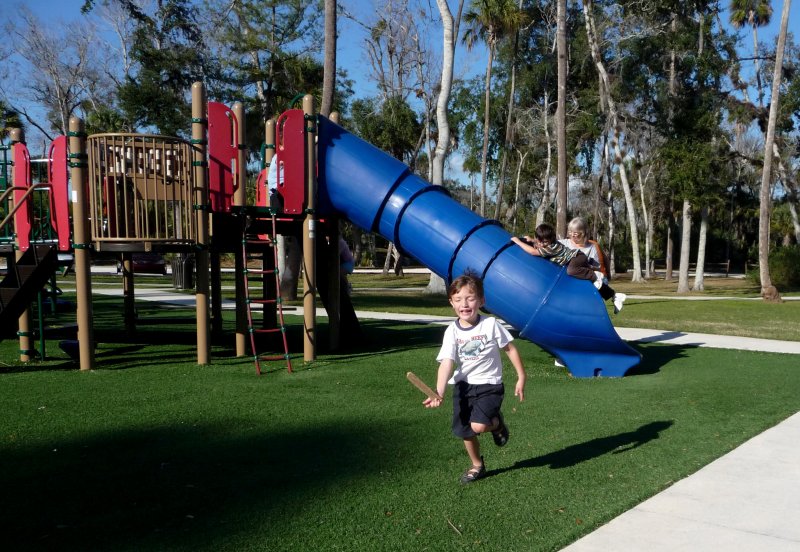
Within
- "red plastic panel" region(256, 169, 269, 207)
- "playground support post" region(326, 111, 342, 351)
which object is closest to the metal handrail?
"red plastic panel" region(256, 169, 269, 207)

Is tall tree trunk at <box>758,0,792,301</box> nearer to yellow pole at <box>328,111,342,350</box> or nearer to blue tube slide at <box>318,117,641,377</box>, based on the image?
blue tube slide at <box>318,117,641,377</box>

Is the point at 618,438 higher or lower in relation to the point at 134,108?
lower

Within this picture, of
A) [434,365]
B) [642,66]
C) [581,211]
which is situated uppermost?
[642,66]

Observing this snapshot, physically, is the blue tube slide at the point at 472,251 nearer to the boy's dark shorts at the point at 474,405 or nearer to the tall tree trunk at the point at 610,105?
the boy's dark shorts at the point at 474,405

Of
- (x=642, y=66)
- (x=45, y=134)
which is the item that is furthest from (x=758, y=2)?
(x=45, y=134)

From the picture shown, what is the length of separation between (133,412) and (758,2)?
112 feet

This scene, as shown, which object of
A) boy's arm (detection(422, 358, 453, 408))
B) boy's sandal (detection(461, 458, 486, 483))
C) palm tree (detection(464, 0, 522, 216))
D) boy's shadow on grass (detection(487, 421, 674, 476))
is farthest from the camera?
palm tree (detection(464, 0, 522, 216))

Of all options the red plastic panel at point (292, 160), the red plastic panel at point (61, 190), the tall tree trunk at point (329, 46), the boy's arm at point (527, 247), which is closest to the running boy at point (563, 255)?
the boy's arm at point (527, 247)

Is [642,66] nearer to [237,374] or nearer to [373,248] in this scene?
[373,248]

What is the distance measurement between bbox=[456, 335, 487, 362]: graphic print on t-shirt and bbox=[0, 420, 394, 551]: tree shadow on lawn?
102 centimetres

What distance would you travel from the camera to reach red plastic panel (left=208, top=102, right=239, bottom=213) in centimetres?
885

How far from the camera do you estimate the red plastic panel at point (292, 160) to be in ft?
28.5

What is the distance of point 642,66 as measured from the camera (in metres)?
35.6

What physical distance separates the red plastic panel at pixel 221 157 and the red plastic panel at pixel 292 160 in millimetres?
664
